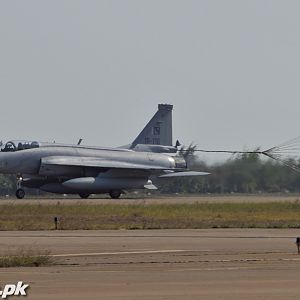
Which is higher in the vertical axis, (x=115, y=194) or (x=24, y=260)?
(x=115, y=194)

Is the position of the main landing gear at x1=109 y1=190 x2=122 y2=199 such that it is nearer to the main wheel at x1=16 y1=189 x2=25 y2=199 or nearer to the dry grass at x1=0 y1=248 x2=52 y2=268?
the main wheel at x1=16 y1=189 x2=25 y2=199

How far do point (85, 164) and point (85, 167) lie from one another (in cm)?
34

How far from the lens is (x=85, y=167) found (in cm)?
6156

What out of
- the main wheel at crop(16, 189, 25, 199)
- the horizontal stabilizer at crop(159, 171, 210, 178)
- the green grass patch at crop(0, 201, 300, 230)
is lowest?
the green grass patch at crop(0, 201, 300, 230)

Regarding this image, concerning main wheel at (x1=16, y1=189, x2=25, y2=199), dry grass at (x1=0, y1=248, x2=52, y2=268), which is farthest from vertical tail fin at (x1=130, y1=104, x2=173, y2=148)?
dry grass at (x1=0, y1=248, x2=52, y2=268)

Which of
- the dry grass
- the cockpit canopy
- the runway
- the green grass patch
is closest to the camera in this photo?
the runway

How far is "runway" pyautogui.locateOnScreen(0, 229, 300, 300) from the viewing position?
14547mm

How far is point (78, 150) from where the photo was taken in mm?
62281

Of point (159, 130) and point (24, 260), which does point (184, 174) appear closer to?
point (159, 130)

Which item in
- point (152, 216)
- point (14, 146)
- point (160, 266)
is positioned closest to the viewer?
point (160, 266)

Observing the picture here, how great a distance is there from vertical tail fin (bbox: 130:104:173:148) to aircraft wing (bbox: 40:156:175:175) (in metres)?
5.74

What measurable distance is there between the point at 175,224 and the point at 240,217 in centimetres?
564

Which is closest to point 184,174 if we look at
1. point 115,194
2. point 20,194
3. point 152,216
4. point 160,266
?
point 115,194

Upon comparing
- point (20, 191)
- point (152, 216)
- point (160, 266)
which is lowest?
point (160, 266)
